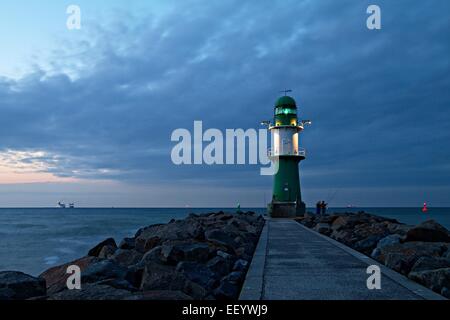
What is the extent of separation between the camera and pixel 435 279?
17.0 feet

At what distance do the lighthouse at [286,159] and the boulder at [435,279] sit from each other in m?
20.0

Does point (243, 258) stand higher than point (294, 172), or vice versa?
point (294, 172)

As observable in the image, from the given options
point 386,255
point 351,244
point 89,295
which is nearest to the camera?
point 89,295

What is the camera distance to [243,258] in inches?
304

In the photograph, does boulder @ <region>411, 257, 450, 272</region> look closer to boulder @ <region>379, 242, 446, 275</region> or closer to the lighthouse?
boulder @ <region>379, 242, 446, 275</region>

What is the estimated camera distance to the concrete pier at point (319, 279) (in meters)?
4.87

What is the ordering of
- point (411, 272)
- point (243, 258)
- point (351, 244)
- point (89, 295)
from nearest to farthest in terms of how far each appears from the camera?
point (89, 295) < point (411, 272) < point (243, 258) < point (351, 244)

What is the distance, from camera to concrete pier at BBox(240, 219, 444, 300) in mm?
4871

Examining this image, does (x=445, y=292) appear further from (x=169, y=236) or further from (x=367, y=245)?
(x=169, y=236)

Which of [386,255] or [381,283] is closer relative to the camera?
[381,283]

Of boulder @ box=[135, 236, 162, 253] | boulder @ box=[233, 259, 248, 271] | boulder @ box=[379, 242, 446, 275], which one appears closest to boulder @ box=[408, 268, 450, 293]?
boulder @ box=[379, 242, 446, 275]
